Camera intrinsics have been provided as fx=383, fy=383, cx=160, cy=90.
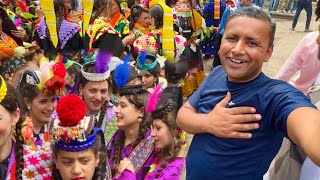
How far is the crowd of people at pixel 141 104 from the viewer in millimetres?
1531

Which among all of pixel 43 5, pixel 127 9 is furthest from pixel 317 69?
pixel 127 9

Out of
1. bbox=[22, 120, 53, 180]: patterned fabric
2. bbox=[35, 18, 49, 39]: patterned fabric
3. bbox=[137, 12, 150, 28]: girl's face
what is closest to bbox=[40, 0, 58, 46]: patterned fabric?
bbox=[35, 18, 49, 39]: patterned fabric

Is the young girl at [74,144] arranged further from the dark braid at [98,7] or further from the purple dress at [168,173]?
the dark braid at [98,7]

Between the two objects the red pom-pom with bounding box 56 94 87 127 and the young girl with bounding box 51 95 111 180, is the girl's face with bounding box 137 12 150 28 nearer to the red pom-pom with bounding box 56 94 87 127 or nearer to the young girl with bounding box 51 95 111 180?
the young girl with bounding box 51 95 111 180

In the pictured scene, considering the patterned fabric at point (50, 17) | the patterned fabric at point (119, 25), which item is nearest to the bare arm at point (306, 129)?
the patterned fabric at point (50, 17)

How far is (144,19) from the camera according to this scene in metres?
5.28

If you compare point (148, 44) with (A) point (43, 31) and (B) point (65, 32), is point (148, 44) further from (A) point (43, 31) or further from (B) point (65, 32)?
(A) point (43, 31)

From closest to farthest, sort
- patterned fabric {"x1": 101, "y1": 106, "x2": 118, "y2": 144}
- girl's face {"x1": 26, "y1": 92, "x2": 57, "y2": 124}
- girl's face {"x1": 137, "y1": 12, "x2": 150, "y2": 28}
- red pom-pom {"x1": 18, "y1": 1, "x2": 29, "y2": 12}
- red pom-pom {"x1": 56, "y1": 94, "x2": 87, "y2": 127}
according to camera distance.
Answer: red pom-pom {"x1": 56, "y1": 94, "x2": 87, "y2": 127}
girl's face {"x1": 26, "y1": 92, "x2": 57, "y2": 124}
patterned fabric {"x1": 101, "y1": 106, "x2": 118, "y2": 144}
girl's face {"x1": 137, "y1": 12, "x2": 150, "y2": 28}
red pom-pom {"x1": 18, "y1": 1, "x2": 29, "y2": 12}

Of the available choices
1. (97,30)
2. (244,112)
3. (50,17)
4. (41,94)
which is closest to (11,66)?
(50,17)

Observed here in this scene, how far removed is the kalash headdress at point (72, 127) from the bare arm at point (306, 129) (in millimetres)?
1093

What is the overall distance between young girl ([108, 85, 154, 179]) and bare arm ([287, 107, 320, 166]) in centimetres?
144

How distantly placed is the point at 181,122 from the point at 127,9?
534cm

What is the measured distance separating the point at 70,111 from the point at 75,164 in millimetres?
314

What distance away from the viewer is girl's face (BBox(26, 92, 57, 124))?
288cm
